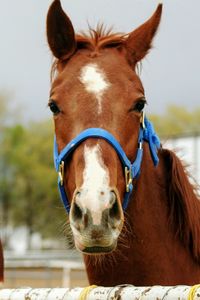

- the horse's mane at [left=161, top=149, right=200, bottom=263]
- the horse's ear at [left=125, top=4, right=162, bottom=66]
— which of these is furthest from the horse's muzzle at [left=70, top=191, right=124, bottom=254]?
the horse's ear at [left=125, top=4, right=162, bottom=66]

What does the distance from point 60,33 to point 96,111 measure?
0.76 m

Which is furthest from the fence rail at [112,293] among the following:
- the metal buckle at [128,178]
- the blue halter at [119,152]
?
the metal buckle at [128,178]

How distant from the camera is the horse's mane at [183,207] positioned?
4.50 metres

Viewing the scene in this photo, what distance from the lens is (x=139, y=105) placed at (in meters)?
4.18

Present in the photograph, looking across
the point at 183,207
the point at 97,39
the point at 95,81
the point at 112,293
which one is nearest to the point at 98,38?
the point at 97,39

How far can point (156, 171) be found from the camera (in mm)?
4586

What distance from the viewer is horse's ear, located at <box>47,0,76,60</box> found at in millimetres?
4430

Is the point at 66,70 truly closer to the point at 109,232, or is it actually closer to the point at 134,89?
the point at 134,89

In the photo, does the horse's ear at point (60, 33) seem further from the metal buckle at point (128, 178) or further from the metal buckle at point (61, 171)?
the metal buckle at point (128, 178)

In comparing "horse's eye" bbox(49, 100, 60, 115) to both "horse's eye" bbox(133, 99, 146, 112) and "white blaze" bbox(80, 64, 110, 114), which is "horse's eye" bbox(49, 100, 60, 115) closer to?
"white blaze" bbox(80, 64, 110, 114)

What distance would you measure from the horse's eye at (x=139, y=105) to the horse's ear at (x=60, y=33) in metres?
0.60

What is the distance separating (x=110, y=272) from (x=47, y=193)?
46.1m

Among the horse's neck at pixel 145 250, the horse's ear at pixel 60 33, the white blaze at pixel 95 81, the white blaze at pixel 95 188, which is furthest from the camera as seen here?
the horse's ear at pixel 60 33

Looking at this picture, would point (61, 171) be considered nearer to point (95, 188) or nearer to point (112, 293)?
point (95, 188)
